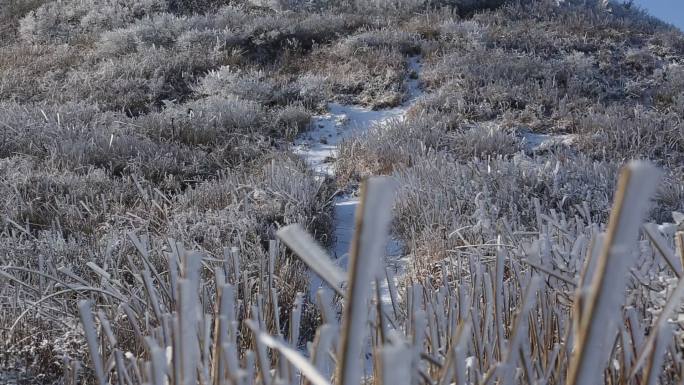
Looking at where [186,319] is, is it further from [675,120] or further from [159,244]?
[675,120]

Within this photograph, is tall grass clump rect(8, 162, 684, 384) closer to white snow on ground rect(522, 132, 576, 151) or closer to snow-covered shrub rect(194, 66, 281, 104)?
white snow on ground rect(522, 132, 576, 151)

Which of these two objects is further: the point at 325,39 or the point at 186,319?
the point at 325,39

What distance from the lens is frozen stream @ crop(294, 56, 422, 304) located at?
3.73m

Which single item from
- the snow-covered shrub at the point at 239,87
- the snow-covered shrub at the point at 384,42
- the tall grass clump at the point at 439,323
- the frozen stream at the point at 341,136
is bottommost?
the frozen stream at the point at 341,136

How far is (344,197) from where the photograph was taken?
436 centimetres

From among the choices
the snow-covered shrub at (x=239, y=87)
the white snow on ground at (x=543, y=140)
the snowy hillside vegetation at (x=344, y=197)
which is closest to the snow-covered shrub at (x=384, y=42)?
the snowy hillside vegetation at (x=344, y=197)

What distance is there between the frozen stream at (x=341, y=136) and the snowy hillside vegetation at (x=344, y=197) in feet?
0.12

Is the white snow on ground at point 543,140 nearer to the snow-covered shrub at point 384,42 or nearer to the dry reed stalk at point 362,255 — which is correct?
the snow-covered shrub at point 384,42

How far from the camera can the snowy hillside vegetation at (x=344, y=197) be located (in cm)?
62

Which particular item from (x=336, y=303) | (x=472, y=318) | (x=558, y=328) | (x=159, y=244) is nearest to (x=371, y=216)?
(x=472, y=318)

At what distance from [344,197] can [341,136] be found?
187 centimetres

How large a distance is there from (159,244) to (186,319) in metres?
2.31

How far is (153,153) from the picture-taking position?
491 centimetres

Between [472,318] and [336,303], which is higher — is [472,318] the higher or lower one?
the higher one
